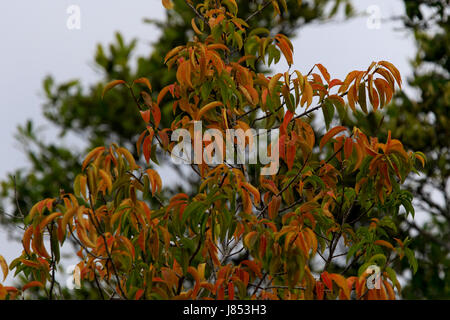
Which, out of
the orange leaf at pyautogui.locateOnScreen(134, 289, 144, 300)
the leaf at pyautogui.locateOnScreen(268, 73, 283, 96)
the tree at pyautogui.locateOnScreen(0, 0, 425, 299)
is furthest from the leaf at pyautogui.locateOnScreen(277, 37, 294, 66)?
the orange leaf at pyautogui.locateOnScreen(134, 289, 144, 300)

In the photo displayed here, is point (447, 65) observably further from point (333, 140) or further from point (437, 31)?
point (333, 140)

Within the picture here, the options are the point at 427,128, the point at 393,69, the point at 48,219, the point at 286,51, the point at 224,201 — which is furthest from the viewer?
the point at 427,128

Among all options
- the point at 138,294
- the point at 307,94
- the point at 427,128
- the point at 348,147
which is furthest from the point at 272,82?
the point at 427,128

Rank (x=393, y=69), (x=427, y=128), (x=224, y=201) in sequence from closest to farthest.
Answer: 1. (x=224, y=201)
2. (x=393, y=69)
3. (x=427, y=128)

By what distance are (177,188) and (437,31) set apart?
399cm

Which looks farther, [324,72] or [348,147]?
[324,72]

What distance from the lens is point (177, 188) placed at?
761 centimetres

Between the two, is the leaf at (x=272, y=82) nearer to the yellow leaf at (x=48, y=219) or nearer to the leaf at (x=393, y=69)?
the leaf at (x=393, y=69)

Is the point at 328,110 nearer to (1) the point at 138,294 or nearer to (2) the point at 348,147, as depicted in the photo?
(2) the point at 348,147

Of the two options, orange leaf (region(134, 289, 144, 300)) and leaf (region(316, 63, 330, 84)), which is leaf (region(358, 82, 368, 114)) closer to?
leaf (region(316, 63, 330, 84))

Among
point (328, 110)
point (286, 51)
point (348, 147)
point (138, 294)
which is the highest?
point (286, 51)

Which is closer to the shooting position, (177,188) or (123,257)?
(123,257)

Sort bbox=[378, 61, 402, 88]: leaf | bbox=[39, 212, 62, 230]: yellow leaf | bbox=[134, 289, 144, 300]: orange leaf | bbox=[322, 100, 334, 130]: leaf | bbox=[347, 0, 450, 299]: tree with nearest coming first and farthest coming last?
bbox=[39, 212, 62, 230]: yellow leaf, bbox=[134, 289, 144, 300]: orange leaf, bbox=[378, 61, 402, 88]: leaf, bbox=[322, 100, 334, 130]: leaf, bbox=[347, 0, 450, 299]: tree
